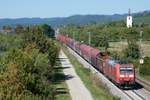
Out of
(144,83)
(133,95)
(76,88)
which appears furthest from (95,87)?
(144,83)

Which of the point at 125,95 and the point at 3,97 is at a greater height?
the point at 3,97

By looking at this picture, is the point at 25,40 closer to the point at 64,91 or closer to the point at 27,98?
the point at 64,91

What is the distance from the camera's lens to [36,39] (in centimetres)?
7731

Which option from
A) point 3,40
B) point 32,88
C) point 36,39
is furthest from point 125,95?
point 3,40

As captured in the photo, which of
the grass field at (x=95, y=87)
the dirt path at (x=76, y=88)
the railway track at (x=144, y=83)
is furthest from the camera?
the railway track at (x=144, y=83)

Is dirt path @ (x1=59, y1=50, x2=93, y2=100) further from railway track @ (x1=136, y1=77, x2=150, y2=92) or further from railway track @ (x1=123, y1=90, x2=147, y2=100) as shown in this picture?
railway track @ (x1=136, y1=77, x2=150, y2=92)

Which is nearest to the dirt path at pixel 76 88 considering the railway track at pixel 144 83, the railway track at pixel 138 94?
the railway track at pixel 138 94

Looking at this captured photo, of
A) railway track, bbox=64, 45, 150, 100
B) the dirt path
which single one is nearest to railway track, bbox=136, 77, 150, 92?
Result: railway track, bbox=64, 45, 150, 100

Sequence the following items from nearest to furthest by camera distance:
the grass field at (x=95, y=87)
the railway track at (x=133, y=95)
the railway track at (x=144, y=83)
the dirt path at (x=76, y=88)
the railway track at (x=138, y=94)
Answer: the grass field at (x=95, y=87) → the dirt path at (x=76, y=88) → the railway track at (x=133, y=95) → the railway track at (x=138, y=94) → the railway track at (x=144, y=83)

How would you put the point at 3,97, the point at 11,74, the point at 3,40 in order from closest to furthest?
the point at 3,97 < the point at 11,74 < the point at 3,40

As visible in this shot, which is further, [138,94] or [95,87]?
[95,87]

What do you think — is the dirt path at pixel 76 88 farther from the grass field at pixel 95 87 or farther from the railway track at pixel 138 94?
the railway track at pixel 138 94

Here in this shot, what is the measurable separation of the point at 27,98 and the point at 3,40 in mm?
143945

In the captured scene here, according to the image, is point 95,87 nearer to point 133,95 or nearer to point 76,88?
point 76,88
